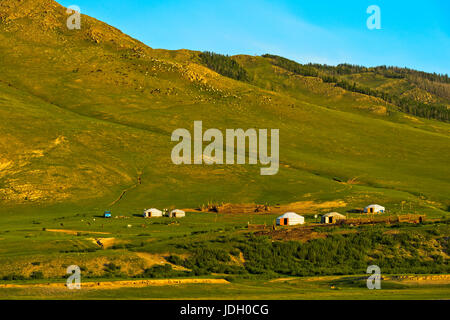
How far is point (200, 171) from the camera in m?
145

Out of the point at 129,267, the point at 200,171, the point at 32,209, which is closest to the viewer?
the point at 129,267

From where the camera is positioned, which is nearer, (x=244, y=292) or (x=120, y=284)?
(x=244, y=292)

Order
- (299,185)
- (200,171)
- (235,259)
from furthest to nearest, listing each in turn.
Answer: (200,171), (299,185), (235,259)

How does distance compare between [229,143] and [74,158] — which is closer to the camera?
[74,158]

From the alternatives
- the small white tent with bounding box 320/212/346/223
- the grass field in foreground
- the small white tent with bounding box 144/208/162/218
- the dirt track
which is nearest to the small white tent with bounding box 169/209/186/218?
the small white tent with bounding box 144/208/162/218

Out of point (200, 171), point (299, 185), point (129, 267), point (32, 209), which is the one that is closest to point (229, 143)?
point (200, 171)

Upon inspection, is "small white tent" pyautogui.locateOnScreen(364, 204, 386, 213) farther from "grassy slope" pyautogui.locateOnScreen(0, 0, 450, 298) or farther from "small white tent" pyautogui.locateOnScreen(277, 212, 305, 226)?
"small white tent" pyautogui.locateOnScreen(277, 212, 305, 226)

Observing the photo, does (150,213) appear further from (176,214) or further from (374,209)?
(374,209)

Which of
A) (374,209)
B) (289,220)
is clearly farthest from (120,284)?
(374,209)

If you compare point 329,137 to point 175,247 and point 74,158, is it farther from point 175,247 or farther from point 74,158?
point 175,247

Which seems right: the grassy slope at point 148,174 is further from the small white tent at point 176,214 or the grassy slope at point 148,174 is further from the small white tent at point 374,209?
the small white tent at point 374,209

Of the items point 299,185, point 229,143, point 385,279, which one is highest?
point 229,143

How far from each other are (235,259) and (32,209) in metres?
71.0
